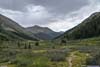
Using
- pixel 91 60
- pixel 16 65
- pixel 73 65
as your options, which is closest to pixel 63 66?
pixel 73 65

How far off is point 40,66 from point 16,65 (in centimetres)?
741

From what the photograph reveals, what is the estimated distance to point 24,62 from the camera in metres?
62.0

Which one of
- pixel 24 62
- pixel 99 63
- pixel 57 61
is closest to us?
pixel 99 63

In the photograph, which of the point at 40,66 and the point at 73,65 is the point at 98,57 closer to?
the point at 73,65

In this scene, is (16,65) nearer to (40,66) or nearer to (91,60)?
(40,66)

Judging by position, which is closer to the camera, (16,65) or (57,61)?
(16,65)

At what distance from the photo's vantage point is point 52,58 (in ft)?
229

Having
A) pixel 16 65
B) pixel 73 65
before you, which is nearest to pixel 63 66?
pixel 73 65

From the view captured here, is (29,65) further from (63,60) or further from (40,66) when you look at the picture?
(63,60)

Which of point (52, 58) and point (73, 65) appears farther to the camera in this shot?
point (52, 58)

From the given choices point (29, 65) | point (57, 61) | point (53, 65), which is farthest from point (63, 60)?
point (29, 65)

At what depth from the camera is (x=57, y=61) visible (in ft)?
224

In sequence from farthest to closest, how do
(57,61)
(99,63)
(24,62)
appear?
(57,61) < (24,62) < (99,63)

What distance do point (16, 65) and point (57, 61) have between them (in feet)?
38.5
